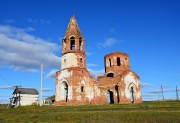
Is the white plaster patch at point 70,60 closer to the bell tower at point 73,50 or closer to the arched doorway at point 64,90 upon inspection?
the bell tower at point 73,50

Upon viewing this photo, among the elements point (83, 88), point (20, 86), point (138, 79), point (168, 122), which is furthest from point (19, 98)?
point (168, 122)

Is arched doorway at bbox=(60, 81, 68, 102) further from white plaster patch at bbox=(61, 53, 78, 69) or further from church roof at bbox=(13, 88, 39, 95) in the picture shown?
church roof at bbox=(13, 88, 39, 95)

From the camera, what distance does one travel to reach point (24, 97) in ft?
166

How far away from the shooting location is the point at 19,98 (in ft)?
155

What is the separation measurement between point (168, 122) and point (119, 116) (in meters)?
4.00

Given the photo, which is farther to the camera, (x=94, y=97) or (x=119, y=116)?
(x=94, y=97)

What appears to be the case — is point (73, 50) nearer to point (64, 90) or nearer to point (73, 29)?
point (73, 29)

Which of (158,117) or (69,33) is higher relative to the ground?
(69,33)

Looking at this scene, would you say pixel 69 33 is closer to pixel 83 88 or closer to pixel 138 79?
pixel 83 88

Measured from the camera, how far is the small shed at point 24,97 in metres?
49.4

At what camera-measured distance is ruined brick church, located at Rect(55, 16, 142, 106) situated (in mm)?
35491

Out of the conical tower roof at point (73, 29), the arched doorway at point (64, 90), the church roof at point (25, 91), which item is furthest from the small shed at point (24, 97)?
the conical tower roof at point (73, 29)

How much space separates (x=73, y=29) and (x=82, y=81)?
386 inches

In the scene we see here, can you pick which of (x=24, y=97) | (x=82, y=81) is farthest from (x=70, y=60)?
(x=24, y=97)
